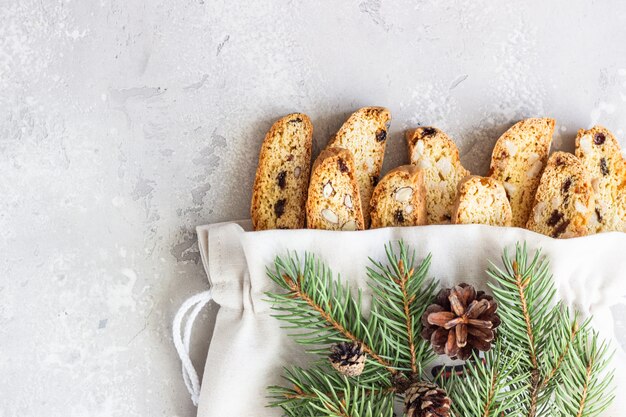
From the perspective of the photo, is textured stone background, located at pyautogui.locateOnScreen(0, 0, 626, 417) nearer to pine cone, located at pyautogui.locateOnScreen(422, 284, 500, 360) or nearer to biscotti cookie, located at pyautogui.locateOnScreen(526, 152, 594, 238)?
biscotti cookie, located at pyautogui.locateOnScreen(526, 152, 594, 238)

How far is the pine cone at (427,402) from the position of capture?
2.37 feet

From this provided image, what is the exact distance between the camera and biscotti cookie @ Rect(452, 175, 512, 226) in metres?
0.88

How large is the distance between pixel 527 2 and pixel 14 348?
98 cm

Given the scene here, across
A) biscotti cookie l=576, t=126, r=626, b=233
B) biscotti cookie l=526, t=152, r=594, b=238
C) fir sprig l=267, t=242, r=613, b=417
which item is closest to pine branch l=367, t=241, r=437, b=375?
fir sprig l=267, t=242, r=613, b=417

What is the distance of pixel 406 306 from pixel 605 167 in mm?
424

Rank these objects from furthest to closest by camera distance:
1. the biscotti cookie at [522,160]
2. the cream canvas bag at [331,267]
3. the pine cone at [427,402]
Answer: the biscotti cookie at [522,160] → the cream canvas bag at [331,267] → the pine cone at [427,402]

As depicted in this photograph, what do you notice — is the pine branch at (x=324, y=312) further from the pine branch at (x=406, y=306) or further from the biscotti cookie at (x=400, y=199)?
the biscotti cookie at (x=400, y=199)

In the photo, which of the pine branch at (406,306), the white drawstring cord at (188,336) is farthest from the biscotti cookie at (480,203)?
the white drawstring cord at (188,336)

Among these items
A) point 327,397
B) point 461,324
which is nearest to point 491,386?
point 461,324

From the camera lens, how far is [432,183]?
3.15ft

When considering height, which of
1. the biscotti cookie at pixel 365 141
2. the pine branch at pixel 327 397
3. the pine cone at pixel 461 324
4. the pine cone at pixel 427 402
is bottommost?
the pine branch at pixel 327 397

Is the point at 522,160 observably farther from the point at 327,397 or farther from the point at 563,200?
the point at 327,397

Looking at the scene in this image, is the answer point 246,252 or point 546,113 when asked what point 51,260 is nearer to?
point 246,252

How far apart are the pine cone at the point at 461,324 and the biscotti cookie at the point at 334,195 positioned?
0.63ft
